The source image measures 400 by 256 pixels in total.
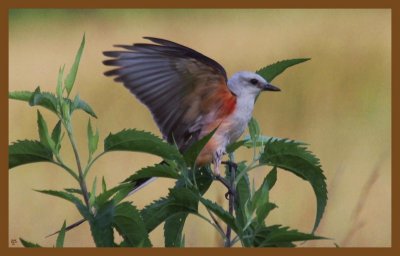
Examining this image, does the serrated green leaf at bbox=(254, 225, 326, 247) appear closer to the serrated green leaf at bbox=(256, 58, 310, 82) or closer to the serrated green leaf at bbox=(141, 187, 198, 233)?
the serrated green leaf at bbox=(141, 187, 198, 233)

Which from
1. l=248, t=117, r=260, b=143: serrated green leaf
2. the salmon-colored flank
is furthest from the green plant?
the salmon-colored flank

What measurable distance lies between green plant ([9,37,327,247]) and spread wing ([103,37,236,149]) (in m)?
0.57

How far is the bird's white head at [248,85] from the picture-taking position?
3.27 m

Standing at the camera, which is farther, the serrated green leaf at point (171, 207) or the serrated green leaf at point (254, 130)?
the serrated green leaf at point (254, 130)

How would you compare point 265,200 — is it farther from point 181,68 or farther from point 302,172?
point 181,68

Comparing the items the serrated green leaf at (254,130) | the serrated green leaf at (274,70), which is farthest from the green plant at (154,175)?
the serrated green leaf at (274,70)

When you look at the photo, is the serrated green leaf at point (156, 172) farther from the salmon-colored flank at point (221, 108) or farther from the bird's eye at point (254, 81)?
the salmon-colored flank at point (221, 108)

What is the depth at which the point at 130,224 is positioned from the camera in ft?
8.32

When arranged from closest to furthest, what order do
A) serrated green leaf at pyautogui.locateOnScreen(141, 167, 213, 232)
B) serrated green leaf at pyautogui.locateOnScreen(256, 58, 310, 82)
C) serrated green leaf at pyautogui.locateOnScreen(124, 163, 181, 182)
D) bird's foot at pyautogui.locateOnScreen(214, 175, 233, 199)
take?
serrated green leaf at pyautogui.locateOnScreen(124, 163, 181, 182)
serrated green leaf at pyautogui.locateOnScreen(141, 167, 213, 232)
bird's foot at pyautogui.locateOnScreen(214, 175, 233, 199)
serrated green leaf at pyautogui.locateOnScreen(256, 58, 310, 82)

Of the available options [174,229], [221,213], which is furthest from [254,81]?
[221,213]

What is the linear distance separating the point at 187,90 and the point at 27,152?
101 centimetres

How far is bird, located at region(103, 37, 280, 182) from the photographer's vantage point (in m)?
3.25

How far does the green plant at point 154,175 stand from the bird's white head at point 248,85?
59cm

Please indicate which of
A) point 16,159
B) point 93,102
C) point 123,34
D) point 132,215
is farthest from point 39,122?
point 123,34
